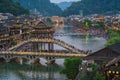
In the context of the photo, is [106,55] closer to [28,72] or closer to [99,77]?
[99,77]

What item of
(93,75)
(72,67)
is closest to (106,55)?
(72,67)

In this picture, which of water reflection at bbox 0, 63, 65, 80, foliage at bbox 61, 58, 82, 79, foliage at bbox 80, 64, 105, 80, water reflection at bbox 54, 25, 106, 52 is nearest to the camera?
foliage at bbox 80, 64, 105, 80

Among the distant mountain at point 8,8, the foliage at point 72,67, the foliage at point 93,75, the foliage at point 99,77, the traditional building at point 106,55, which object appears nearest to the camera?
the foliage at point 99,77

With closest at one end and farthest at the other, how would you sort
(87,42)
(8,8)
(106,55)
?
(106,55) → (87,42) → (8,8)

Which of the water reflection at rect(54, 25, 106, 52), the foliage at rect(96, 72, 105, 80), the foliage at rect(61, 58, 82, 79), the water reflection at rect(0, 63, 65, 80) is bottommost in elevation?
the water reflection at rect(54, 25, 106, 52)

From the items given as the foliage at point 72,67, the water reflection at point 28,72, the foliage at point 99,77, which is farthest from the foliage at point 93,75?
the water reflection at point 28,72

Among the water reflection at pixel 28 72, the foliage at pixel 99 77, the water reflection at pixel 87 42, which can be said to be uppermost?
the foliage at pixel 99 77

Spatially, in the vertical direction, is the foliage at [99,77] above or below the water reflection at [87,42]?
above

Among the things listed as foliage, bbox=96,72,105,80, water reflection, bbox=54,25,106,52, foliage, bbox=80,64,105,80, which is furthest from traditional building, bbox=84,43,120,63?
water reflection, bbox=54,25,106,52

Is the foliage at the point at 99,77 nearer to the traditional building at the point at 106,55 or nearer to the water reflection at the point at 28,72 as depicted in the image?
the traditional building at the point at 106,55

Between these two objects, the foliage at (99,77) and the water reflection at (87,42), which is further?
the water reflection at (87,42)

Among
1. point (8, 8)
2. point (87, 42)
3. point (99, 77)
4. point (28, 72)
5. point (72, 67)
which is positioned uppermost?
point (99, 77)

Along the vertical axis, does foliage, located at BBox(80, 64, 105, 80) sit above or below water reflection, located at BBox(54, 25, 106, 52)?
above

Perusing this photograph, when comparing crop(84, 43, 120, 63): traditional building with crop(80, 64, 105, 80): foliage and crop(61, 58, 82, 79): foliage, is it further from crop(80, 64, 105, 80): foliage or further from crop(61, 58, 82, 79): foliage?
crop(80, 64, 105, 80): foliage
